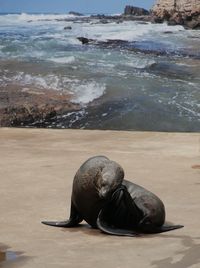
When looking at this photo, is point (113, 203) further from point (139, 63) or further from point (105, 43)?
point (105, 43)

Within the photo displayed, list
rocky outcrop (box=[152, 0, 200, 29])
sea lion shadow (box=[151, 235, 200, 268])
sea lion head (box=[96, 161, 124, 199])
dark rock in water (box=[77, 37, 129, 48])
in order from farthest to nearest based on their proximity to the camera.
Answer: rocky outcrop (box=[152, 0, 200, 29]), dark rock in water (box=[77, 37, 129, 48]), sea lion head (box=[96, 161, 124, 199]), sea lion shadow (box=[151, 235, 200, 268])

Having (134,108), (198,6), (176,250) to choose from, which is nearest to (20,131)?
(134,108)

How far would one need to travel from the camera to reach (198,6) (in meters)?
34.6

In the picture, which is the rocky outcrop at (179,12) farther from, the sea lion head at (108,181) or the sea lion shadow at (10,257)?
the sea lion shadow at (10,257)

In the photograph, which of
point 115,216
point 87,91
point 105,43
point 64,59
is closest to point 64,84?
point 87,91

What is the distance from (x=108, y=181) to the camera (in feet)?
10.2

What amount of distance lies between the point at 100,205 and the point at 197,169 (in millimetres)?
2475

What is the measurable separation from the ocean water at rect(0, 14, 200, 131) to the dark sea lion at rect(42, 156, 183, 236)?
22.9 ft

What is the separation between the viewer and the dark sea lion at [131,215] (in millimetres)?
3174

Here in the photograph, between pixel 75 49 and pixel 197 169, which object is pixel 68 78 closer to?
pixel 75 49

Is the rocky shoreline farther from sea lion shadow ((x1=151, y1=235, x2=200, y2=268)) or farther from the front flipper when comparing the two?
sea lion shadow ((x1=151, y1=235, x2=200, y2=268))

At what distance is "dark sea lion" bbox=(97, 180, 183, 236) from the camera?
317cm

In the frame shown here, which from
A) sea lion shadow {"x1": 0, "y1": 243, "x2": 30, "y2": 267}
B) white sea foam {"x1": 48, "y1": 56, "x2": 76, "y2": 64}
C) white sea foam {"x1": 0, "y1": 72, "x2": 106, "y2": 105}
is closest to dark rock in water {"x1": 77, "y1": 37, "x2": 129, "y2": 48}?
white sea foam {"x1": 48, "y1": 56, "x2": 76, "y2": 64}

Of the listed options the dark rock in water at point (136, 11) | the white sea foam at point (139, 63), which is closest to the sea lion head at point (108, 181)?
the white sea foam at point (139, 63)
